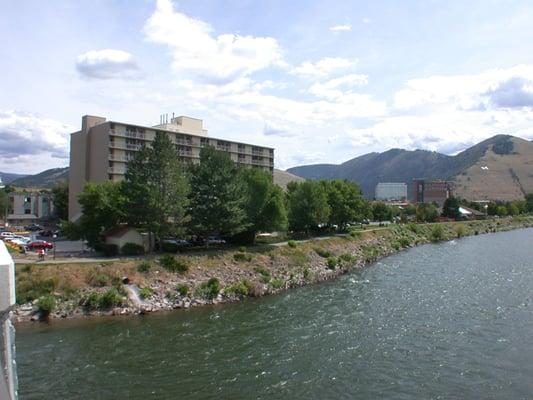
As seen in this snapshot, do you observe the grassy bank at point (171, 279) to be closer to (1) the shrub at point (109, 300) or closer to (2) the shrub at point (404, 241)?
(1) the shrub at point (109, 300)

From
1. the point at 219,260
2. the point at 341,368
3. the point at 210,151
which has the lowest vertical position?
the point at 341,368

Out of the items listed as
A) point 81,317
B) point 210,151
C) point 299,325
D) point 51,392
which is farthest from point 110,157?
point 51,392

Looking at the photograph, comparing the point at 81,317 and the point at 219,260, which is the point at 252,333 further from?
the point at 219,260

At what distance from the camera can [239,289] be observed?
134ft

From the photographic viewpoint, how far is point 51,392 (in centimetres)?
2009

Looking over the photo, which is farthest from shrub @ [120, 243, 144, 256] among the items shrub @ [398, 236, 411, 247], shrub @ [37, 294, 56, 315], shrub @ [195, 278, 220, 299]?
shrub @ [398, 236, 411, 247]

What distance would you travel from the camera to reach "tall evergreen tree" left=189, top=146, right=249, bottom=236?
5069cm

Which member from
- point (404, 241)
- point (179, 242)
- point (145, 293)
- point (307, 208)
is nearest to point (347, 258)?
point (307, 208)

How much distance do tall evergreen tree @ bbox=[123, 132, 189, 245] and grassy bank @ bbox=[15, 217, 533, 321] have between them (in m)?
5.05

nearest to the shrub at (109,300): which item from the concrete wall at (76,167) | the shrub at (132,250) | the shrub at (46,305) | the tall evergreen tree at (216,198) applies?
the shrub at (46,305)

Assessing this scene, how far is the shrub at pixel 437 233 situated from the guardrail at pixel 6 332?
100.0 meters

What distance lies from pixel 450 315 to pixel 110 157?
68.3 metres

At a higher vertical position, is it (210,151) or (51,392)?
(210,151)

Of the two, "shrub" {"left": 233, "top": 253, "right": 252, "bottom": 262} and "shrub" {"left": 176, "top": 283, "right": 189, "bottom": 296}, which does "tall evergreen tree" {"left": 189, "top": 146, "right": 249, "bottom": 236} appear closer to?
"shrub" {"left": 233, "top": 253, "right": 252, "bottom": 262}
